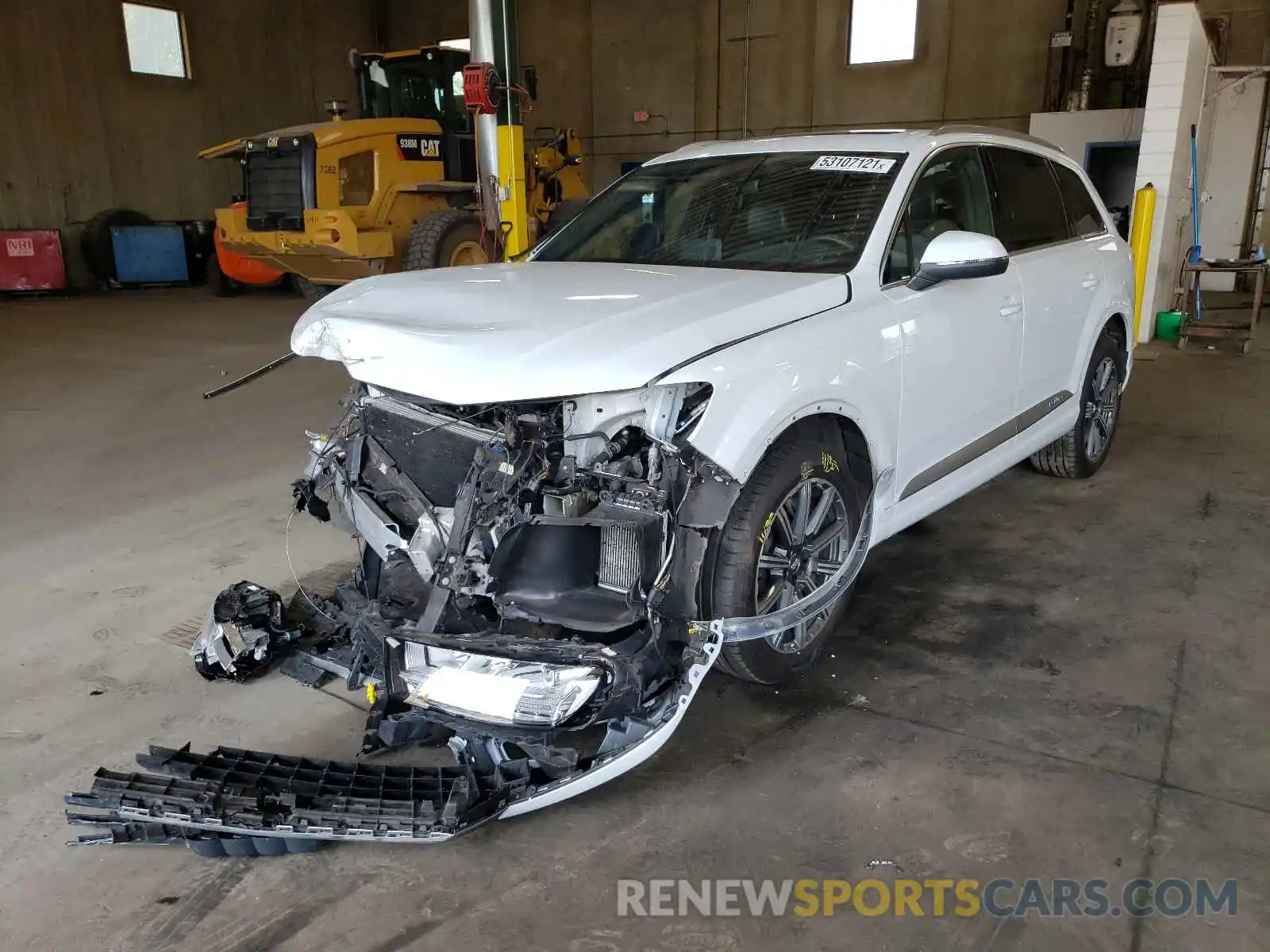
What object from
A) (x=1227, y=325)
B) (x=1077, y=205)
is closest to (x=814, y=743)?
(x=1077, y=205)

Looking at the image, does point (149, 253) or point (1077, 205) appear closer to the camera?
point (1077, 205)

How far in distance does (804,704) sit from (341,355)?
1721 millimetres

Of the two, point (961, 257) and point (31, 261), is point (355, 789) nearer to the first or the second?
point (961, 257)

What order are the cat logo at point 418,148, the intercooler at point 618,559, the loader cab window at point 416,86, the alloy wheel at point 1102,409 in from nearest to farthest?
the intercooler at point 618,559
the alloy wheel at point 1102,409
the cat logo at point 418,148
the loader cab window at point 416,86

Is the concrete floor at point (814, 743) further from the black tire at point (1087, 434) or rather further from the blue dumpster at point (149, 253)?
the blue dumpster at point (149, 253)

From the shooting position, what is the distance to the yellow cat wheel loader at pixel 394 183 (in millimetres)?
8859

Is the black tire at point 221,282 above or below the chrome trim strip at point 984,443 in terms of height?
below

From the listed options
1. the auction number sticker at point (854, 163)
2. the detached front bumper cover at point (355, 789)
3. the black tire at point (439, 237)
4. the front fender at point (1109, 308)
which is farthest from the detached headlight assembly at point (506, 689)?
the black tire at point (439, 237)

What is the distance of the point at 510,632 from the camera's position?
8.38 ft

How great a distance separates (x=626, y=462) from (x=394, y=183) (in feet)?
31.1

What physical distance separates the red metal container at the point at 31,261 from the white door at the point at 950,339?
1581 cm

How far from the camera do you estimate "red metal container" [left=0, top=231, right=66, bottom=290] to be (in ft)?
48.3

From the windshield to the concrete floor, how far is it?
136 cm

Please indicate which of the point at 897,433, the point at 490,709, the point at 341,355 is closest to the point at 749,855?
the point at 490,709
